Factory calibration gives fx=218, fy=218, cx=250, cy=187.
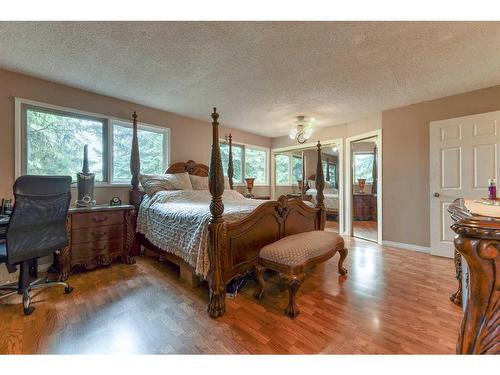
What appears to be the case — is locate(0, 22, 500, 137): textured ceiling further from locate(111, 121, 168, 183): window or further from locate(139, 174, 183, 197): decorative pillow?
locate(139, 174, 183, 197): decorative pillow

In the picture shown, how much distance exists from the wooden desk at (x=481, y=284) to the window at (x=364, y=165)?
5546 mm

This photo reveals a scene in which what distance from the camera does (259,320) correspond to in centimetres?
169

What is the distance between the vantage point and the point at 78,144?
3.01 meters

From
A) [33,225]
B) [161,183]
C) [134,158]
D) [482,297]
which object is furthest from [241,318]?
[134,158]

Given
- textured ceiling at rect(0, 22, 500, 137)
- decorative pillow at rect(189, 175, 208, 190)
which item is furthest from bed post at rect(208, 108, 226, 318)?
decorative pillow at rect(189, 175, 208, 190)

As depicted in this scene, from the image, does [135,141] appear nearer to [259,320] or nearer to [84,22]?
[84,22]

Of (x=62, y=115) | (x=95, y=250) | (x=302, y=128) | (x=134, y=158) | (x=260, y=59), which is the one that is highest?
(x=260, y=59)

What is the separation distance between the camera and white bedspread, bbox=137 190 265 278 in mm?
1919

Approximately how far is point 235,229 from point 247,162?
11.7 ft

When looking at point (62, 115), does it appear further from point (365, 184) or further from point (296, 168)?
point (365, 184)

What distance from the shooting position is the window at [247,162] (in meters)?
4.95

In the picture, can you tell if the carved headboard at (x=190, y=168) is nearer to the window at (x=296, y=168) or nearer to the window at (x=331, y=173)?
the window at (x=296, y=168)

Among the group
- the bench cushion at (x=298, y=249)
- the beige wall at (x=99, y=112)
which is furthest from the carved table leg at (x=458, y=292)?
the beige wall at (x=99, y=112)
